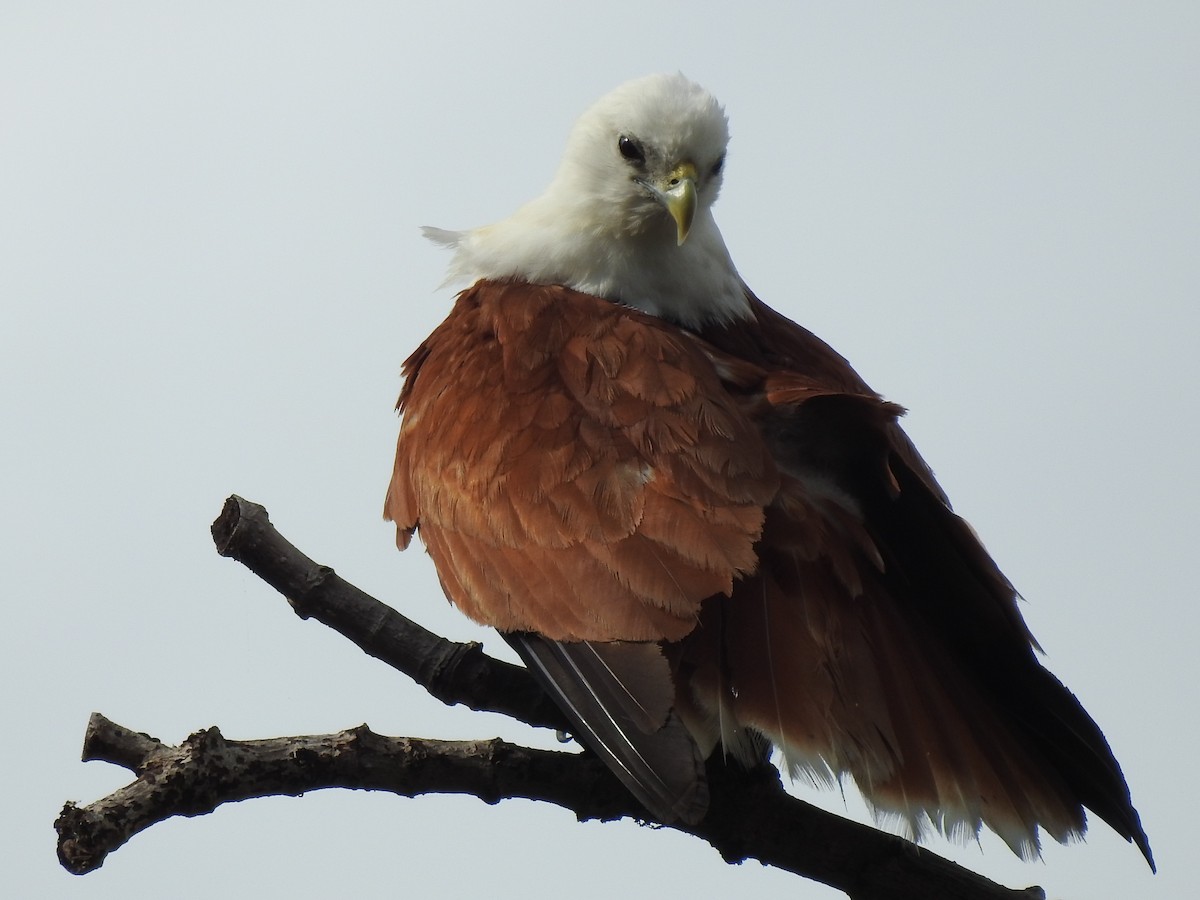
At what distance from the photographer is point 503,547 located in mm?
2938

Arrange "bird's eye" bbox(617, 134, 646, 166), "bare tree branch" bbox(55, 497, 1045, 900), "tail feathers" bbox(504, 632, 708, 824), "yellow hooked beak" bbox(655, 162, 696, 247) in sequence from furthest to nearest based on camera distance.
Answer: "bird's eye" bbox(617, 134, 646, 166)
"yellow hooked beak" bbox(655, 162, 696, 247)
"bare tree branch" bbox(55, 497, 1045, 900)
"tail feathers" bbox(504, 632, 708, 824)

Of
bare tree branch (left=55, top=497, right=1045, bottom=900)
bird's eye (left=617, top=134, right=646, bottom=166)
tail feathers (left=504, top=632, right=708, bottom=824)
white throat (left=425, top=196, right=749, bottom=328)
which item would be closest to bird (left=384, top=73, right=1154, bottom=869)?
tail feathers (left=504, top=632, right=708, bottom=824)

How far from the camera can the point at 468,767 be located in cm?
268

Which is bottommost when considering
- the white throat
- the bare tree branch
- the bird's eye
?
the bare tree branch

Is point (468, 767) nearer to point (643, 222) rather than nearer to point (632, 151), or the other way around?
point (643, 222)

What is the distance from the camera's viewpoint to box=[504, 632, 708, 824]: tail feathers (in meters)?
2.38

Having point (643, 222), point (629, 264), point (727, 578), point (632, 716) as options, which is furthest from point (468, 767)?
point (643, 222)

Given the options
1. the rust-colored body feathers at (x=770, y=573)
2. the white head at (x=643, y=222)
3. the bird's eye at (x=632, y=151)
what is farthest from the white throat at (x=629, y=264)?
the rust-colored body feathers at (x=770, y=573)

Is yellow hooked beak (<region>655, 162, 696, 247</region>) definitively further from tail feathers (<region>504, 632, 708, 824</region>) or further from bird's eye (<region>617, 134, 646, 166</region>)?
tail feathers (<region>504, 632, 708, 824</region>)

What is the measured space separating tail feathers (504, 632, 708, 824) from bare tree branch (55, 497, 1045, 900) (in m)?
0.17

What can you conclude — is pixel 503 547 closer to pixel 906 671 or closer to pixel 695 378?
pixel 695 378

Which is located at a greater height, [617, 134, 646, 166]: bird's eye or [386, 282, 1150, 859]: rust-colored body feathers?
[617, 134, 646, 166]: bird's eye

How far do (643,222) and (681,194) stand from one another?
16 centimetres

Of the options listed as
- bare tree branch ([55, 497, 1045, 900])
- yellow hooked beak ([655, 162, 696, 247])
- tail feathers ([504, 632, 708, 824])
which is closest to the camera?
tail feathers ([504, 632, 708, 824])
